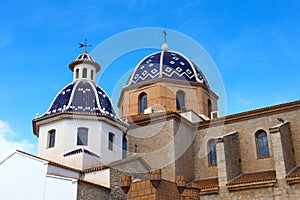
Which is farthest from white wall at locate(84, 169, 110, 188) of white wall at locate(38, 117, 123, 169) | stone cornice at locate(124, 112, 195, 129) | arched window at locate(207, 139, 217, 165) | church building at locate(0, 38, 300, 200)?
arched window at locate(207, 139, 217, 165)

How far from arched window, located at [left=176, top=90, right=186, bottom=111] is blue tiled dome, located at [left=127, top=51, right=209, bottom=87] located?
106 cm

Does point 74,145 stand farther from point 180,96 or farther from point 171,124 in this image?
point 180,96

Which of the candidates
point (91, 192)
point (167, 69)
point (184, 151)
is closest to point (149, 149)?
point (184, 151)

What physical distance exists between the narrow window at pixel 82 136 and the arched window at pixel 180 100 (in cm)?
747

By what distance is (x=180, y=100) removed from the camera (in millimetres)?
24188

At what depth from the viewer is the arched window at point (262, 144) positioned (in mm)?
19469

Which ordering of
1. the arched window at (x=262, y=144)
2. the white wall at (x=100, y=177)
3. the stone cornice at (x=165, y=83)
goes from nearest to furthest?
the white wall at (x=100, y=177) < the arched window at (x=262, y=144) < the stone cornice at (x=165, y=83)

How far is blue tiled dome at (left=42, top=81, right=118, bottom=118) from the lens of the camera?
18344mm

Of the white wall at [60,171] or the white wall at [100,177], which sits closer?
the white wall at [60,171]

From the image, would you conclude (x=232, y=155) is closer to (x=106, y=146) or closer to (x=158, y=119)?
(x=158, y=119)

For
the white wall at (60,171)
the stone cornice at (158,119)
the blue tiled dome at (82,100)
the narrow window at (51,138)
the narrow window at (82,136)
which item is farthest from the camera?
the stone cornice at (158,119)

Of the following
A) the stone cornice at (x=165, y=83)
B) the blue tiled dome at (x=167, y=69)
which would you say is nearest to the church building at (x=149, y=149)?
the stone cornice at (x=165, y=83)

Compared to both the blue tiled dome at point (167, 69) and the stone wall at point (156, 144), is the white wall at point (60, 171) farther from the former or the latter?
the blue tiled dome at point (167, 69)

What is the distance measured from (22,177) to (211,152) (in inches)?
386
